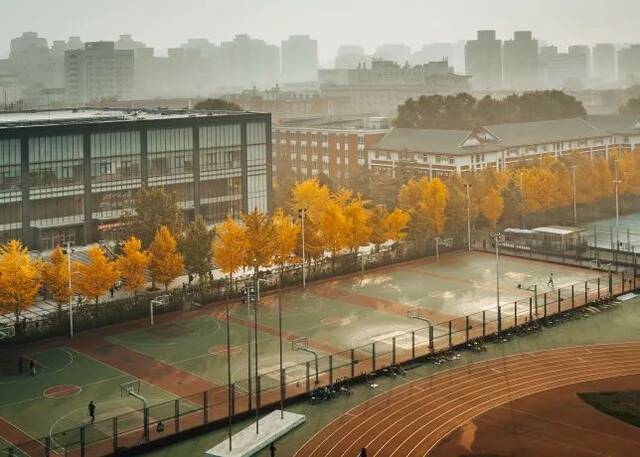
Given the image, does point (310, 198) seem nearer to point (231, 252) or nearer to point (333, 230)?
point (333, 230)

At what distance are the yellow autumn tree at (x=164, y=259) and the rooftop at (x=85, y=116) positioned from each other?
57.1 ft

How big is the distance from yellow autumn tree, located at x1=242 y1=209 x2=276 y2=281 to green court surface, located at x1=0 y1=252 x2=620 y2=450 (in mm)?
2959

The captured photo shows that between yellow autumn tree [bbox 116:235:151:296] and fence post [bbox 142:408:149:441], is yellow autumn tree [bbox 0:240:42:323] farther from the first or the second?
fence post [bbox 142:408:149:441]

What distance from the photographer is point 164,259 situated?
6284 centimetres

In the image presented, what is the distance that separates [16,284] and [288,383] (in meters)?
19.2

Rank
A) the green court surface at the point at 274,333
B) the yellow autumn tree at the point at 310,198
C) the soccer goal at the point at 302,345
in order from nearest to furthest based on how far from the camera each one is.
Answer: the green court surface at the point at 274,333 < the soccer goal at the point at 302,345 < the yellow autumn tree at the point at 310,198

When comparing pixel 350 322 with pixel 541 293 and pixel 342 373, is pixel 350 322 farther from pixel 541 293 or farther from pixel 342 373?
pixel 541 293

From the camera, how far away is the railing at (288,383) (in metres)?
38.2

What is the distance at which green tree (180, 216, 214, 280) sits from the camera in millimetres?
64250

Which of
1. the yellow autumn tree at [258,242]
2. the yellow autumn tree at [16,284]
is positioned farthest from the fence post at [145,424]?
the yellow autumn tree at [258,242]

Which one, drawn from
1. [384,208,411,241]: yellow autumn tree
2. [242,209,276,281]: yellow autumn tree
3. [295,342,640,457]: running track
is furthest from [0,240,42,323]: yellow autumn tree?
[384,208,411,241]: yellow autumn tree

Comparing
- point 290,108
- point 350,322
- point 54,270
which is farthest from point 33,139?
point 290,108

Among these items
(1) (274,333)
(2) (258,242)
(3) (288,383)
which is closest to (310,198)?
(2) (258,242)

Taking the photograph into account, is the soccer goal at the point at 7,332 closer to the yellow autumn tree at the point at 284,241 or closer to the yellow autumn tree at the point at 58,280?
the yellow autumn tree at the point at 58,280
